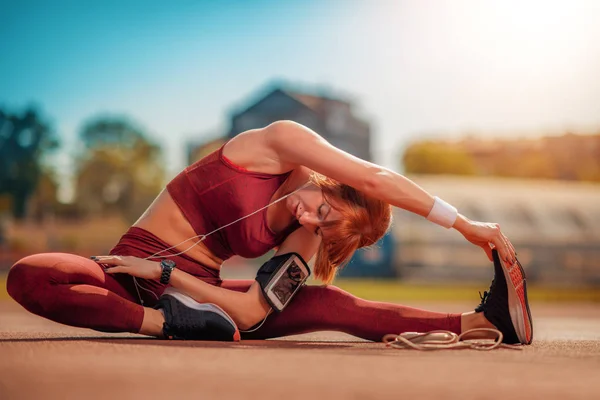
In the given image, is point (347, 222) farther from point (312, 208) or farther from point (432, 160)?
point (432, 160)

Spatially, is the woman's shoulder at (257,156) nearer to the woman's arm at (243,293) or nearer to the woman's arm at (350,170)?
the woman's arm at (350,170)

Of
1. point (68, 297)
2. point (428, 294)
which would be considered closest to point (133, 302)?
point (68, 297)

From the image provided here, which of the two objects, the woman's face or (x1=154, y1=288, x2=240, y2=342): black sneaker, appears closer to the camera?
(x1=154, y1=288, x2=240, y2=342): black sneaker

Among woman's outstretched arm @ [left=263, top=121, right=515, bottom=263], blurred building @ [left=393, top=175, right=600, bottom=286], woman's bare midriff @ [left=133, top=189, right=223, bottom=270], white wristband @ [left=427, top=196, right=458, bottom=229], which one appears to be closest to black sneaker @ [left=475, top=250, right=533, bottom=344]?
woman's outstretched arm @ [left=263, top=121, right=515, bottom=263]

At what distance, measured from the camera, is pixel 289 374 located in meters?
2.39

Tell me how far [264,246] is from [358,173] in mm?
651

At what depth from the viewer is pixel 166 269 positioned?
3.61m

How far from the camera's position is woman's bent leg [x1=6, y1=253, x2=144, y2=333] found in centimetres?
345

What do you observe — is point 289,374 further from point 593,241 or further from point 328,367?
point 593,241

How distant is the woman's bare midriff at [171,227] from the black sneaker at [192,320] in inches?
13.7

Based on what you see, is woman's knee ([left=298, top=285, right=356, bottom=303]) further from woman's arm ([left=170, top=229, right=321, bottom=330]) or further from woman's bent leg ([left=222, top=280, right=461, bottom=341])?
woman's arm ([left=170, top=229, right=321, bottom=330])

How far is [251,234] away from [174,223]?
1.25 feet

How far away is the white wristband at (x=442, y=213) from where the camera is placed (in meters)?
3.51

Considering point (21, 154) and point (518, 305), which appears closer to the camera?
point (518, 305)
